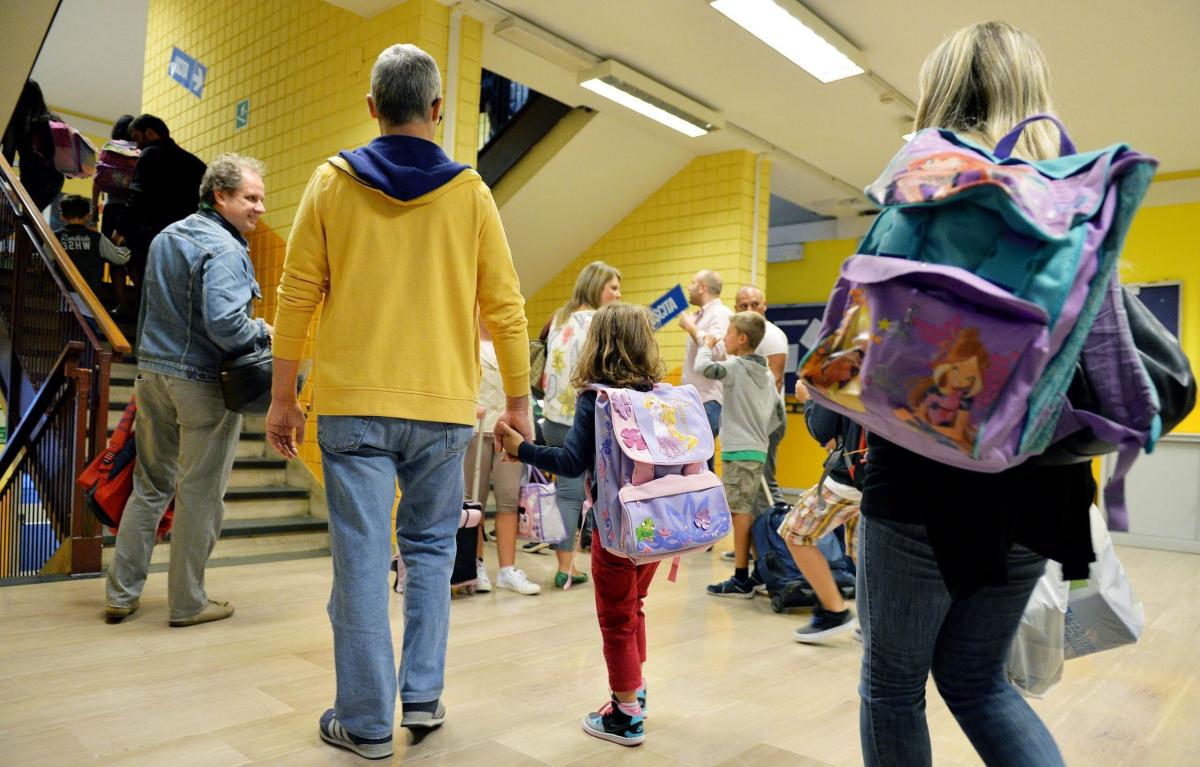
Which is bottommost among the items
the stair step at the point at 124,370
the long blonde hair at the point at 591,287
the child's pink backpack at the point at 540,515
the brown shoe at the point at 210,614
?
the brown shoe at the point at 210,614

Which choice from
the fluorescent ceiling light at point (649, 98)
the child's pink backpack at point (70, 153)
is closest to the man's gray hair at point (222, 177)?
the fluorescent ceiling light at point (649, 98)

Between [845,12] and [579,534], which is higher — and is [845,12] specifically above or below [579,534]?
above

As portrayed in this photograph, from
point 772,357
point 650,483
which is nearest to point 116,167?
point 772,357

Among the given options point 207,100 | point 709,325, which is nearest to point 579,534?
point 709,325

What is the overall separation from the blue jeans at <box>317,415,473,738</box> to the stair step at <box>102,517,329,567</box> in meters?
2.80

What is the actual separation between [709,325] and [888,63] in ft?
8.27

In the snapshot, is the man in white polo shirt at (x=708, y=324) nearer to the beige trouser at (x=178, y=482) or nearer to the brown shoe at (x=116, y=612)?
the beige trouser at (x=178, y=482)

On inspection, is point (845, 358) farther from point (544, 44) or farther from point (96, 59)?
point (96, 59)

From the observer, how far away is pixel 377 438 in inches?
75.5

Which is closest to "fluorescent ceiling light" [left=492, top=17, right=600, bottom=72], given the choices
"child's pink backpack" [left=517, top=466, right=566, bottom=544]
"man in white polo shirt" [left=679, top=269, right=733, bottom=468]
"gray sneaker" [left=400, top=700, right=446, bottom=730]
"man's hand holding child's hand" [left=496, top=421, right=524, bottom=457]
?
"man in white polo shirt" [left=679, top=269, right=733, bottom=468]

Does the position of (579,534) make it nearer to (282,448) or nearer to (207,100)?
(282,448)

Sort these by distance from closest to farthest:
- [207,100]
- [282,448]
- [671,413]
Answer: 1. [282,448]
2. [671,413]
3. [207,100]

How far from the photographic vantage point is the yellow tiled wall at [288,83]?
17.6 ft

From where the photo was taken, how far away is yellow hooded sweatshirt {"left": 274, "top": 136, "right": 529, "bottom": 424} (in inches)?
75.5
